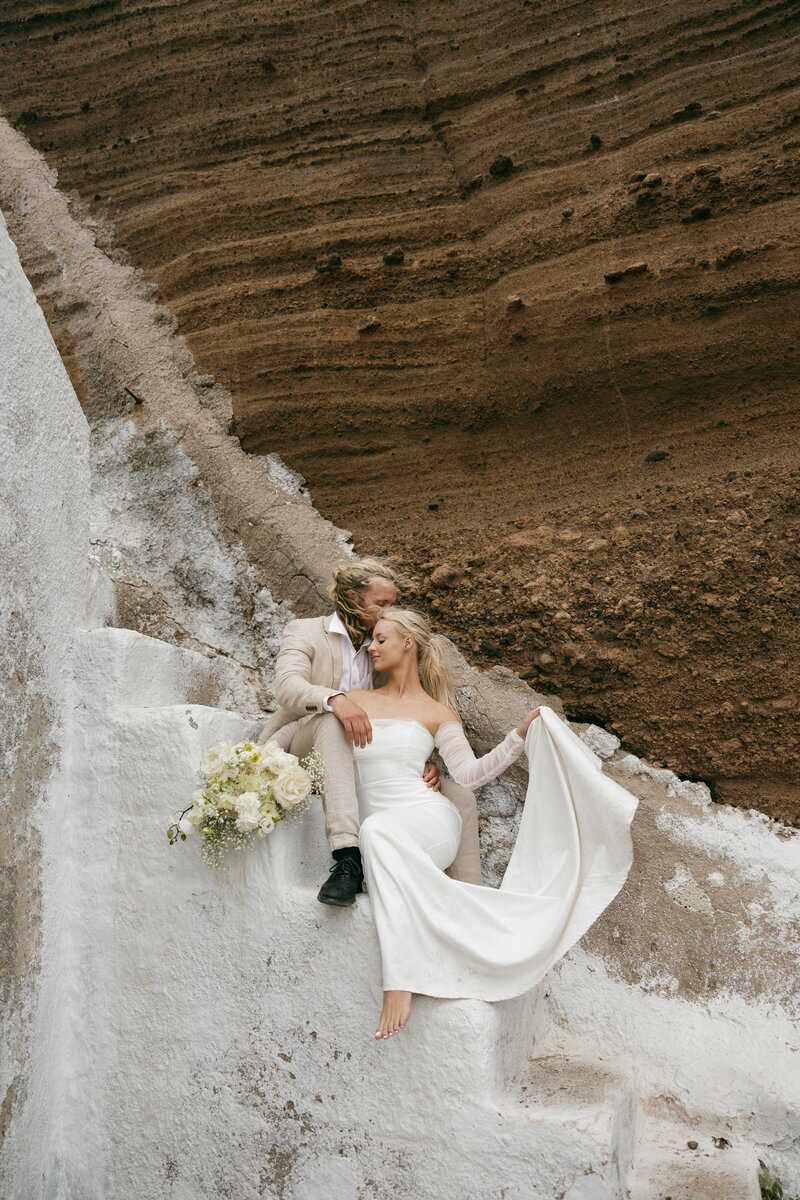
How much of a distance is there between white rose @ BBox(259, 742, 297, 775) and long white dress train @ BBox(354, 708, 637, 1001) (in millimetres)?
358

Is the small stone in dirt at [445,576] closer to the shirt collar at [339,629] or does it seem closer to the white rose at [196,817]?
the shirt collar at [339,629]

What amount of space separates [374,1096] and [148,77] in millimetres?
6043

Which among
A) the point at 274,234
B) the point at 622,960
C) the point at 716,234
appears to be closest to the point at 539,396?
the point at 716,234

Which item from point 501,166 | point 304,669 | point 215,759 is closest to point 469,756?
point 304,669

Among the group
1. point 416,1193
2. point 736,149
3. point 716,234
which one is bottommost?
point 416,1193

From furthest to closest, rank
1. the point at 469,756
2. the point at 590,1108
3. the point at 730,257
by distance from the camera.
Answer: the point at 730,257
the point at 469,756
the point at 590,1108

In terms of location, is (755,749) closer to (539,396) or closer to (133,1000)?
(539,396)

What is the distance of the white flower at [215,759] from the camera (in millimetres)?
3520

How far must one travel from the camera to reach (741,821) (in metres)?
3.98

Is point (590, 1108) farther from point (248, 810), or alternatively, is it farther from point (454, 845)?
point (248, 810)

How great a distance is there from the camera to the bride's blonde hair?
4.04m

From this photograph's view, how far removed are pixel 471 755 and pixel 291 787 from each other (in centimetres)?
81

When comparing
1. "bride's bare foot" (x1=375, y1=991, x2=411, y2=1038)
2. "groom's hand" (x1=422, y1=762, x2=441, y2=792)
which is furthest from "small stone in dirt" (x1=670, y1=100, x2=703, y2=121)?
"bride's bare foot" (x1=375, y1=991, x2=411, y2=1038)

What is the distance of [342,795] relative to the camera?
11.4 feet
